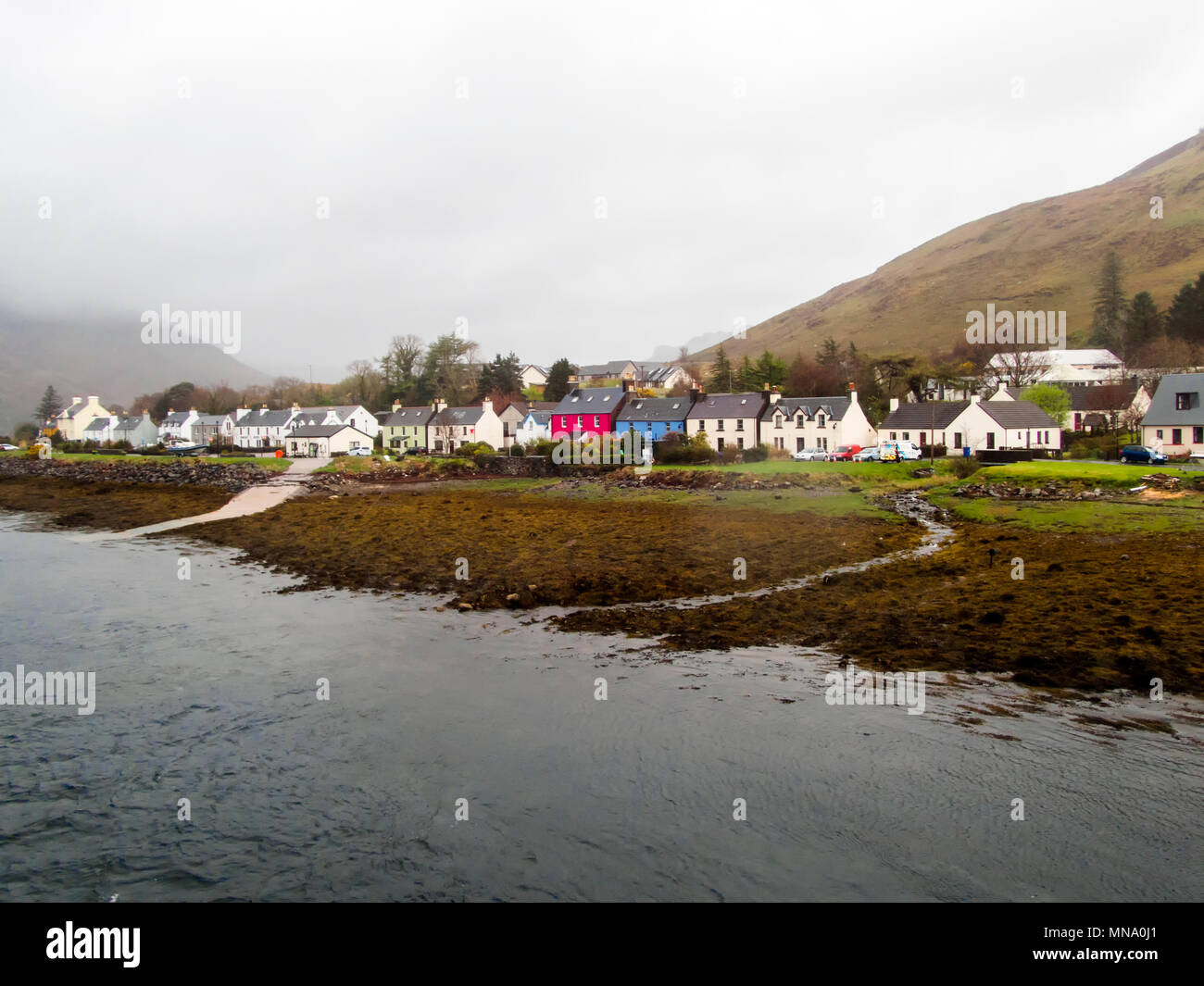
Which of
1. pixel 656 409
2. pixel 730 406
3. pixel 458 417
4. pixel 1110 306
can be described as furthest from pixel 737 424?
pixel 1110 306

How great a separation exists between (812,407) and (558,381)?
4564 cm

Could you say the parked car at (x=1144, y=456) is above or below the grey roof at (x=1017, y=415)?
below

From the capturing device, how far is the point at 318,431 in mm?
99688

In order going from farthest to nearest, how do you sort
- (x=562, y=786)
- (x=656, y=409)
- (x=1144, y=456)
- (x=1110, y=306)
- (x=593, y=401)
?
(x=1110, y=306) < (x=593, y=401) < (x=656, y=409) < (x=1144, y=456) < (x=562, y=786)

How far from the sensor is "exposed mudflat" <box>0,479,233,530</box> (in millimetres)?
44281

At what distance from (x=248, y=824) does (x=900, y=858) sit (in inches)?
323

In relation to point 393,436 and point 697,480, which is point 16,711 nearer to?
point 697,480

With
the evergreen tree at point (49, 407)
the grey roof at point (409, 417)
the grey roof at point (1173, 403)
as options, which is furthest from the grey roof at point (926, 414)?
the evergreen tree at point (49, 407)

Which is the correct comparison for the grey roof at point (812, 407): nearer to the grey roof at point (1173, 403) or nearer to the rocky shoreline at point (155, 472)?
the grey roof at point (1173, 403)

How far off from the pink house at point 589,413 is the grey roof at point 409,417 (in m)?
24.0

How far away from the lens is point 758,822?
9633 millimetres

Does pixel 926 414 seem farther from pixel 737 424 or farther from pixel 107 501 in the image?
pixel 107 501

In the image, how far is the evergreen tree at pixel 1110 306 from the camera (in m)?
125

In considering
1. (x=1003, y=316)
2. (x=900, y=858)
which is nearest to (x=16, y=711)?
(x=900, y=858)
